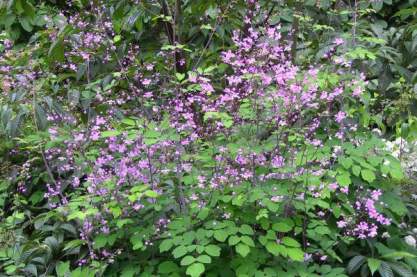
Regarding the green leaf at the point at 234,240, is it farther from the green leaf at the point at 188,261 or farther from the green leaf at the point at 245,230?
the green leaf at the point at 188,261

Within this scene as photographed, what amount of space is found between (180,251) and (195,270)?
0.44 feet

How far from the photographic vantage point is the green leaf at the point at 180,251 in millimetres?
2160

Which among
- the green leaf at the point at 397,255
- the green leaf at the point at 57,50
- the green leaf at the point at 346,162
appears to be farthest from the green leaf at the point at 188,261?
the green leaf at the point at 57,50

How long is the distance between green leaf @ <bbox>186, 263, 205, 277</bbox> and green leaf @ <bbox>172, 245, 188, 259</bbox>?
0.27ft

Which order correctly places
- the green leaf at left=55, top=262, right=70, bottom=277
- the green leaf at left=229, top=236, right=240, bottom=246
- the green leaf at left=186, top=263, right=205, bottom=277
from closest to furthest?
the green leaf at left=186, top=263, right=205, bottom=277, the green leaf at left=229, top=236, right=240, bottom=246, the green leaf at left=55, top=262, right=70, bottom=277

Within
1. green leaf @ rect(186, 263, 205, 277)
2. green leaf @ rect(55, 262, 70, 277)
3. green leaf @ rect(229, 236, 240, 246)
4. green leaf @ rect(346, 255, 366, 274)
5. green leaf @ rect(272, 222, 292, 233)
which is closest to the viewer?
green leaf @ rect(186, 263, 205, 277)

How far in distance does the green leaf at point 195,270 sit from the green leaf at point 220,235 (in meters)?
0.15

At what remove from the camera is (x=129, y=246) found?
257cm

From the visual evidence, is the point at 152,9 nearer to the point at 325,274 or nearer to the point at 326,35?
the point at 326,35

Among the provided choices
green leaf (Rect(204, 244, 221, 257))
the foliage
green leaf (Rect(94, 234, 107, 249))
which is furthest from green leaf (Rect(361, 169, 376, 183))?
green leaf (Rect(94, 234, 107, 249))

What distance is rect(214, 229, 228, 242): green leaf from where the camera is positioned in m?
2.19

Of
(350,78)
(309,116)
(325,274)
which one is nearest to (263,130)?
(309,116)

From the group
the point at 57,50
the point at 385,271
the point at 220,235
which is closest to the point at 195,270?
the point at 220,235

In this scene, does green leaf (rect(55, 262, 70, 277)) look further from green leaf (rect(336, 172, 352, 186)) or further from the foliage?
green leaf (rect(336, 172, 352, 186))
